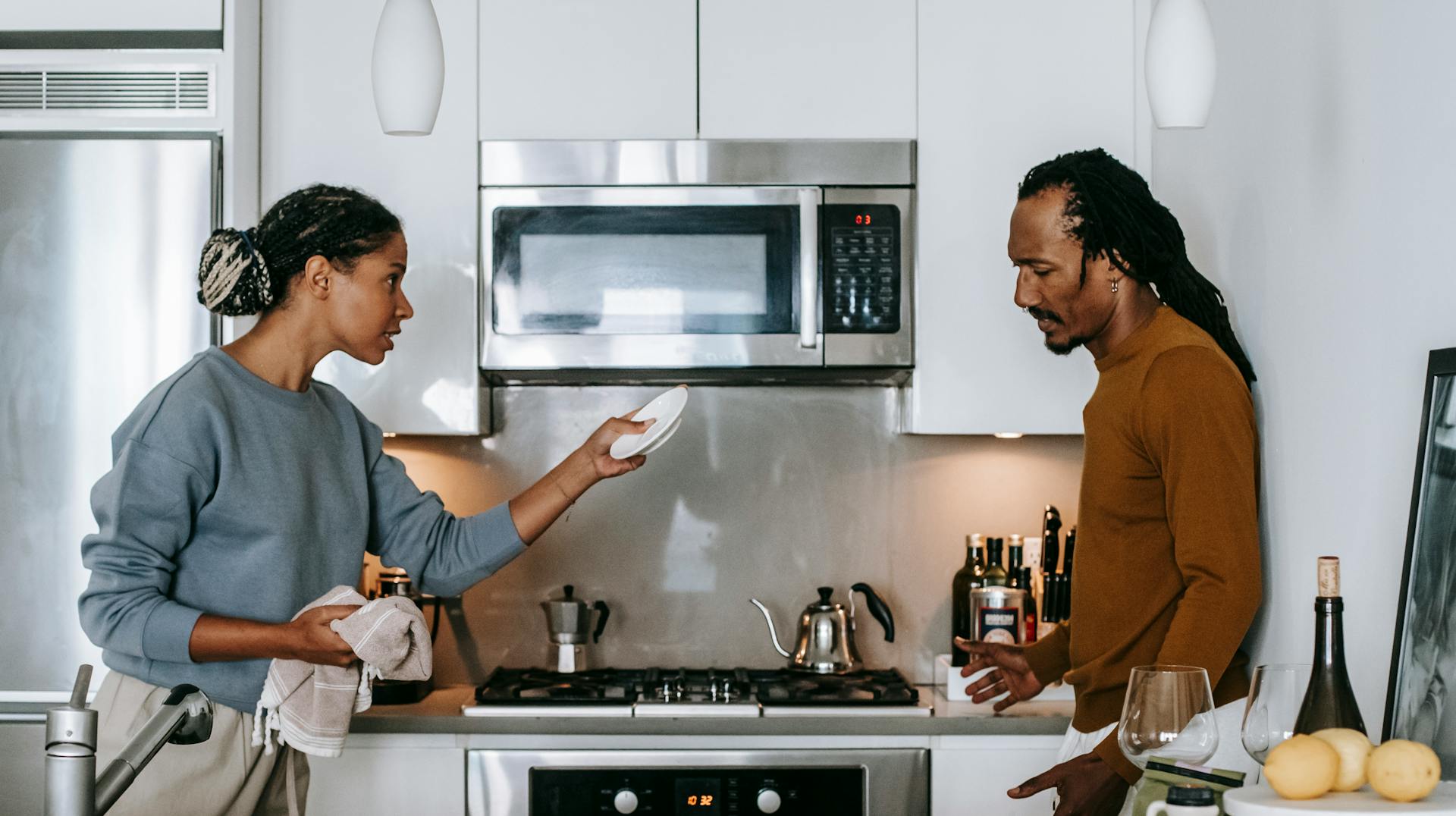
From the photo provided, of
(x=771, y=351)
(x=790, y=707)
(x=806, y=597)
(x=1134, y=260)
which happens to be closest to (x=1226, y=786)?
(x=1134, y=260)

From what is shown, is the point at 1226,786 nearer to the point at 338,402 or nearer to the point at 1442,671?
the point at 1442,671

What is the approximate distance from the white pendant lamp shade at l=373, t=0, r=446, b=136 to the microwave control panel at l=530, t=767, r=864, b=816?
130 centimetres

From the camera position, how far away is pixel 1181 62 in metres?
1.74

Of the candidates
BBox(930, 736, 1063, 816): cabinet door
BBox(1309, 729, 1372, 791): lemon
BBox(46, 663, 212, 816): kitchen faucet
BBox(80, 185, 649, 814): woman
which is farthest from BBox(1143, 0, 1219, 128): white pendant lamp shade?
BBox(46, 663, 212, 816): kitchen faucet

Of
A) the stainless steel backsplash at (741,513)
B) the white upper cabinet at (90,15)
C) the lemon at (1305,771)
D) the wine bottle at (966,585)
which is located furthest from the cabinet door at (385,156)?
the lemon at (1305,771)

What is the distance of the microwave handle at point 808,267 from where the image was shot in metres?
2.72

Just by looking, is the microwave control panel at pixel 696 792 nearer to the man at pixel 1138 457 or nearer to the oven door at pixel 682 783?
the oven door at pixel 682 783

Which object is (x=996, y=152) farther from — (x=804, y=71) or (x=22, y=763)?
(x=22, y=763)

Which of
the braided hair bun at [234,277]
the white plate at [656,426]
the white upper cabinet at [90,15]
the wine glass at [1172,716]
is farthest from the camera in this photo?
the white upper cabinet at [90,15]

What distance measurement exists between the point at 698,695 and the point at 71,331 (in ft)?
4.50

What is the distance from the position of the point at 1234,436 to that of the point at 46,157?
2.14 m

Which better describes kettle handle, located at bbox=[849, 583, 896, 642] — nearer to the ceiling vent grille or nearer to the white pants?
the white pants

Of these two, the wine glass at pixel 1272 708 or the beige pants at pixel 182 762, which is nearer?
the wine glass at pixel 1272 708

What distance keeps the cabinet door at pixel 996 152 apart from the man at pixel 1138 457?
0.64m
